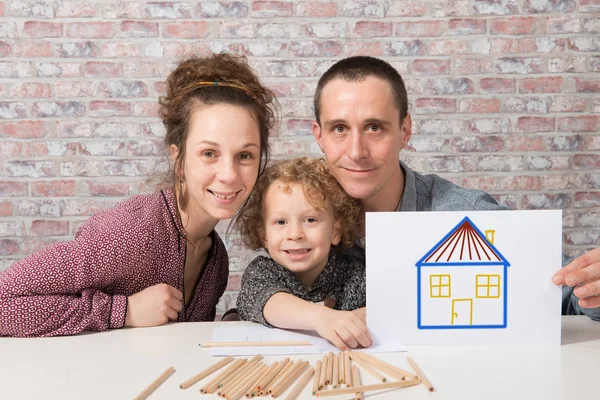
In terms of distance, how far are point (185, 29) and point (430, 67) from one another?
3.78 ft

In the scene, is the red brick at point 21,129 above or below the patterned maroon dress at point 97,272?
above

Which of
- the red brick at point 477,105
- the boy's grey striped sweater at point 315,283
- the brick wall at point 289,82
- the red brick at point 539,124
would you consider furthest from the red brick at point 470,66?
the boy's grey striped sweater at point 315,283

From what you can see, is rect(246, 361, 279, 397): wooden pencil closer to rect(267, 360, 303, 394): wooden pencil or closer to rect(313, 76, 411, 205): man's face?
rect(267, 360, 303, 394): wooden pencil

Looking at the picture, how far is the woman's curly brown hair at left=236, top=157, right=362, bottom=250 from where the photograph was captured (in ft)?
5.60

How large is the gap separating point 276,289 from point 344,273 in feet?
0.96

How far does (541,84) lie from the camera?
302 centimetres

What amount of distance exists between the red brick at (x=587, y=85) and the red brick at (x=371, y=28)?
0.93 meters

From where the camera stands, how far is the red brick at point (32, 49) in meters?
2.96

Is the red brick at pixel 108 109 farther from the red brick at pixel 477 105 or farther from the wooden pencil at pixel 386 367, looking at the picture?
the wooden pencil at pixel 386 367

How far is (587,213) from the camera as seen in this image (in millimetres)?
3076

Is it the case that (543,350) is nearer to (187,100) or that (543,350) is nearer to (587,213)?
(187,100)

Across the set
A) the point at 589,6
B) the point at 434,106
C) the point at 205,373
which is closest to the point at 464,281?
the point at 205,373

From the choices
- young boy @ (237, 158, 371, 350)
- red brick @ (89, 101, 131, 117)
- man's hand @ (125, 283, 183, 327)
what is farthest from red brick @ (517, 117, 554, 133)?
man's hand @ (125, 283, 183, 327)

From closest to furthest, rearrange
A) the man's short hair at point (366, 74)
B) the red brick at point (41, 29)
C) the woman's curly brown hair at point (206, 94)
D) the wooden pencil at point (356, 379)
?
1. the wooden pencil at point (356, 379)
2. the woman's curly brown hair at point (206, 94)
3. the man's short hair at point (366, 74)
4. the red brick at point (41, 29)
